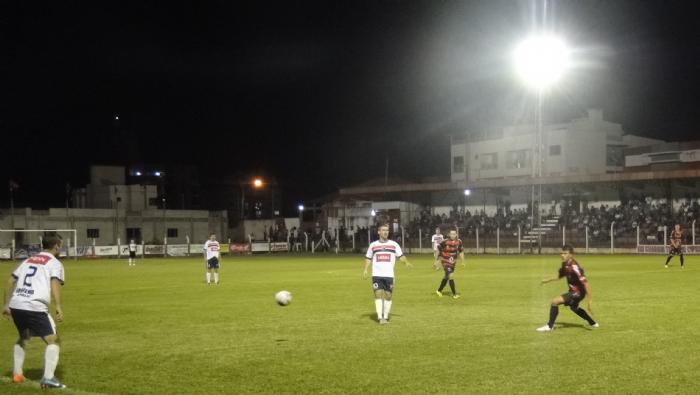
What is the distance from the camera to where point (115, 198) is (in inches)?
3329

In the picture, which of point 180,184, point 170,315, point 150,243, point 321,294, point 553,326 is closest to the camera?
point 553,326

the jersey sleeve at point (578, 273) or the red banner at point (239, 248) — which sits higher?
the jersey sleeve at point (578, 273)

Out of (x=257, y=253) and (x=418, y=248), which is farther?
(x=257, y=253)

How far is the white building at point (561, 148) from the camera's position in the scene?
76.4 meters

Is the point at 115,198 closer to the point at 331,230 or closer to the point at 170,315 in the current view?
the point at 331,230

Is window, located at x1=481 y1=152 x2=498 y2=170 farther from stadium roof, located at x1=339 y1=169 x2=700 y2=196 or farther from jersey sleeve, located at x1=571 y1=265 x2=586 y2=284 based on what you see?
jersey sleeve, located at x1=571 y1=265 x2=586 y2=284

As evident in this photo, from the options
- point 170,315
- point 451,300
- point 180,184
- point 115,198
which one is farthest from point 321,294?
point 180,184

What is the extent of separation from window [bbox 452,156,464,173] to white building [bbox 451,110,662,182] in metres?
2.94

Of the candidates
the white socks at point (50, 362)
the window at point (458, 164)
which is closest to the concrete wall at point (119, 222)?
the window at point (458, 164)

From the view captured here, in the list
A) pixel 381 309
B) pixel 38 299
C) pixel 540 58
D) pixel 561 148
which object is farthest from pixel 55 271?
pixel 561 148

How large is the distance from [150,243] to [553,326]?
225 feet

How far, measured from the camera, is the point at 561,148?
7731 cm

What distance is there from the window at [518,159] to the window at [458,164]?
23.7 feet

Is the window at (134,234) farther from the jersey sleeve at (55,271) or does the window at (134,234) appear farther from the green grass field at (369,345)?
the jersey sleeve at (55,271)
